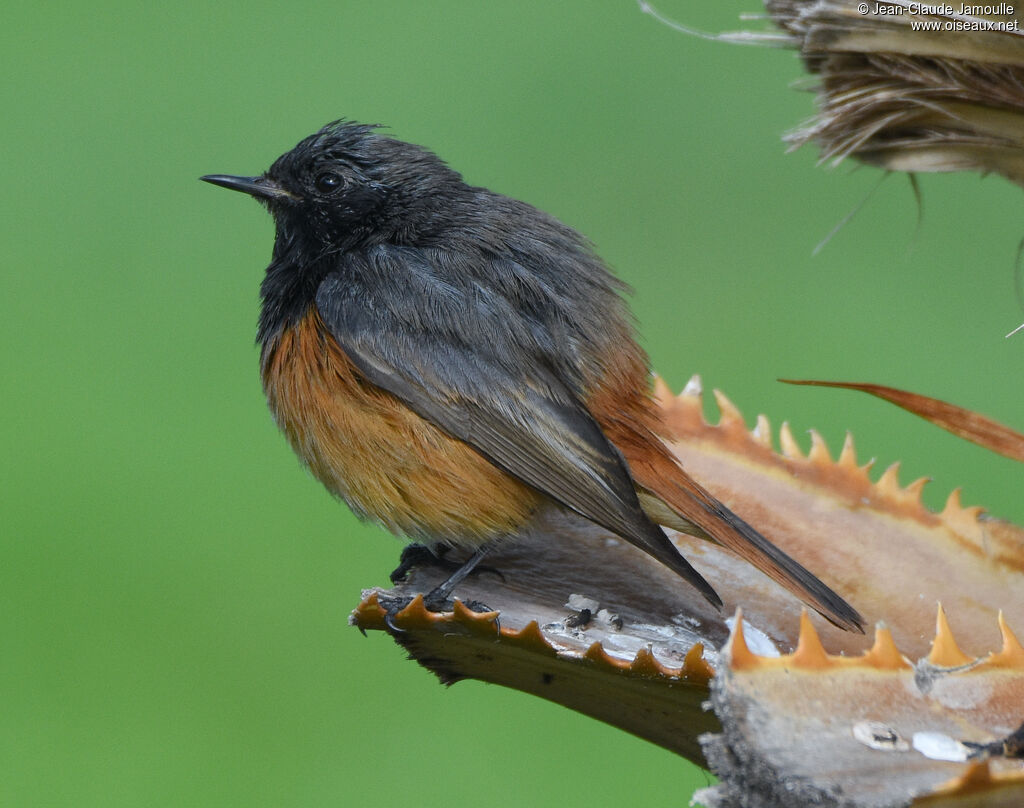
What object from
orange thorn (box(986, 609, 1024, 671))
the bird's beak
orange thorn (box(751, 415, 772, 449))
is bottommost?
orange thorn (box(751, 415, 772, 449))

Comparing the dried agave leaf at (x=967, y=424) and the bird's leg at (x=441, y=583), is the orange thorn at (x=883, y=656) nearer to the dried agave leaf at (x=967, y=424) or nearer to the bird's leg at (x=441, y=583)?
the dried agave leaf at (x=967, y=424)

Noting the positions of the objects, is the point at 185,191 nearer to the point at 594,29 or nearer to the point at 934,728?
the point at 594,29

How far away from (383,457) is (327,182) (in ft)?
2.62

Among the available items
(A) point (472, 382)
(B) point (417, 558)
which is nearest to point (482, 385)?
(A) point (472, 382)

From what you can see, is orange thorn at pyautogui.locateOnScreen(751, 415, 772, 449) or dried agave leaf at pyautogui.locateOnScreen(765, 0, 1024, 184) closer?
dried agave leaf at pyautogui.locateOnScreen(765, 0, 1024, 184)

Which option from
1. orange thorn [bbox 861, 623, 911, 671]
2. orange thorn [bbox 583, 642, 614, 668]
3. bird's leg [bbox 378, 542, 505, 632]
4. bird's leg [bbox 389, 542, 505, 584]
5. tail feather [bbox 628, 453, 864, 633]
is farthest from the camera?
bird's leg [bbox 389, 542, 505, 584]

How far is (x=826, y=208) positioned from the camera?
7.74 meters

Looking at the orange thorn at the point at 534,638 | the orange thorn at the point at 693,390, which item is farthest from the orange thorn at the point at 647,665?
the orange thorn at the point at 693,390

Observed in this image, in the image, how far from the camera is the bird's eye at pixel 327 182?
135 inches

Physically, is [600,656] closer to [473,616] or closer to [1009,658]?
[473,616]

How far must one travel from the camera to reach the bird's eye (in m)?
3.44

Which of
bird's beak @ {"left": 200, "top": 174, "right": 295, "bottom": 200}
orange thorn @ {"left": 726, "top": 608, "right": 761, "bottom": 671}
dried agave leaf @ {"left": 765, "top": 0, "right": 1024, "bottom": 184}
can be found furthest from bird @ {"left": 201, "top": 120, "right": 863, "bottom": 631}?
orange thorn @ {"left": 726, "top": 608, "right": 761, "bottom": 671}

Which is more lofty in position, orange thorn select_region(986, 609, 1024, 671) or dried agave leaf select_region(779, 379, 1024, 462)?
dried agave leaf select_region(779, 379, 1024, 462)

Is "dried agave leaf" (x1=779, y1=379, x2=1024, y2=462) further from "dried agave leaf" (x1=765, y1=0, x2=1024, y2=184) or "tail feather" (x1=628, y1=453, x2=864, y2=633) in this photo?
"dried agave leaf" (x1=765, y1=0, x2=1024, y2=184)
